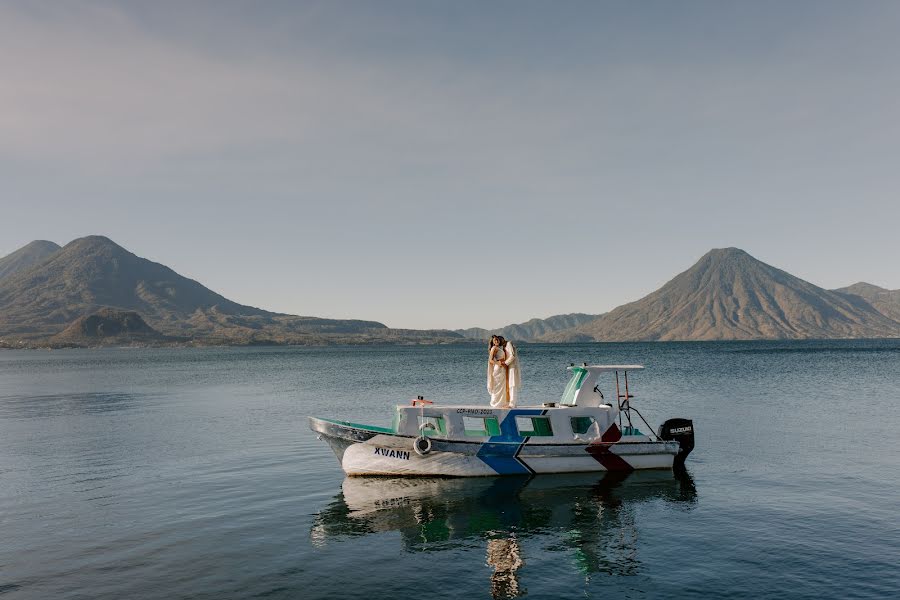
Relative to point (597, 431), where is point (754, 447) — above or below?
below

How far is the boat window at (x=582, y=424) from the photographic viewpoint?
25875 mm

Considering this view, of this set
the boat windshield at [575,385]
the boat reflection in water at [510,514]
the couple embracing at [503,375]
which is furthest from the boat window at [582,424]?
the couple embracing at [503,375]

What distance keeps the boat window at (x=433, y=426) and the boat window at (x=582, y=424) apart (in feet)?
18.9

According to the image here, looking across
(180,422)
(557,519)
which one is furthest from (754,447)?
(180,422)

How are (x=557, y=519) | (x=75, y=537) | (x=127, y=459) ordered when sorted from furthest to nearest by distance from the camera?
1. (x=127, y=459)
2. (x=557, y=519)
3. (x=75, y=537)

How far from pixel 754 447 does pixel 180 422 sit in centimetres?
3888

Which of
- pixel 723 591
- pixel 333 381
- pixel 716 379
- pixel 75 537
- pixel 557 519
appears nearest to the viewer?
pixel 723 591

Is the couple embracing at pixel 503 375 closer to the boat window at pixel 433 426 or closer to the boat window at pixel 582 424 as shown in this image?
the boat window at pixel 433 426

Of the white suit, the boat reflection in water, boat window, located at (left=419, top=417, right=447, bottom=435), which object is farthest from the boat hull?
the white suit

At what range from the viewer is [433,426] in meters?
25.1

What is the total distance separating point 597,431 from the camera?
1014 inches

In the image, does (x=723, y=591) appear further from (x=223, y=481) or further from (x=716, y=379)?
(x=716, y=379)

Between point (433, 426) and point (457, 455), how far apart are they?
1575mm

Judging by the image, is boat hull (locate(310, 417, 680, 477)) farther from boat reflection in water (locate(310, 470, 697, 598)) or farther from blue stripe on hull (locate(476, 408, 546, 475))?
boat reflection in water (locate(310, 470, 697, 598))
